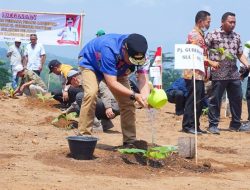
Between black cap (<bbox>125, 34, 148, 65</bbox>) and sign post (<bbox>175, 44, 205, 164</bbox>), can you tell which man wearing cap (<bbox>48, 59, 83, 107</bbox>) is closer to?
sign post (<bbox>175, 44, 205, 164</bbox>)

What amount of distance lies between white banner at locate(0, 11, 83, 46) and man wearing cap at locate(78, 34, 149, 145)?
8.96m

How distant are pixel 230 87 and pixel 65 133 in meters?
3.03

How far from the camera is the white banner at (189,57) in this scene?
25.1ft

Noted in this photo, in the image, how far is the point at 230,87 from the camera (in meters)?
9.79

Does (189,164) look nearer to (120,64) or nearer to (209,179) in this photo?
(209,179)

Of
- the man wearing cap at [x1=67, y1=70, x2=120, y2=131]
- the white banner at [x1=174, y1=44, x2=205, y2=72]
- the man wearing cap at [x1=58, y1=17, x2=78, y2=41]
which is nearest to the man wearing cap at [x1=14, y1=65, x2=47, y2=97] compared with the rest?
the man wearing cap at [x1=58, y1=17, x2=78, y2=41]

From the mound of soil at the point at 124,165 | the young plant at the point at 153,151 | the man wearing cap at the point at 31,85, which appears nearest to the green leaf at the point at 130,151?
the young plant at the point at 153,151

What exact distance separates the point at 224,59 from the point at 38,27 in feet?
25.6

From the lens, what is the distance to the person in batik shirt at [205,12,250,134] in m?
9.45

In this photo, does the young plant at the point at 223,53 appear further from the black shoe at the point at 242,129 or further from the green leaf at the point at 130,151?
the green leaf at the point at 130,151

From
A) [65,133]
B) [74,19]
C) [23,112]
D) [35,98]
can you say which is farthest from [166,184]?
[74,19]

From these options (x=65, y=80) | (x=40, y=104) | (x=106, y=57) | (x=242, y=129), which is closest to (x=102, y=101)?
(x=106, y=57)

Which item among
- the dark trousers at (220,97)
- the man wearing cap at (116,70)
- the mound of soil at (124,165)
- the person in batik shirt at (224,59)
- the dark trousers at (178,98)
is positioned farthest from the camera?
the dark trousers at (178,98)

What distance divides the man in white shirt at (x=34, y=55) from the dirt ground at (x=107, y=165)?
16.5ft
